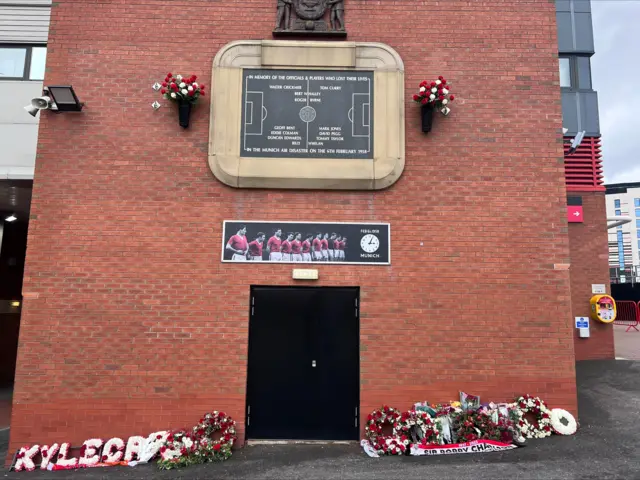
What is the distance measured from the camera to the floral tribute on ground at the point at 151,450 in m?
5.97

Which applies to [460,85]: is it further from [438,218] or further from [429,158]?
[438,218]

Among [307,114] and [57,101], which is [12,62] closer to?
[57,101]

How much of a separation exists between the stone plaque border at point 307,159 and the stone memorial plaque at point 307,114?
102 mm

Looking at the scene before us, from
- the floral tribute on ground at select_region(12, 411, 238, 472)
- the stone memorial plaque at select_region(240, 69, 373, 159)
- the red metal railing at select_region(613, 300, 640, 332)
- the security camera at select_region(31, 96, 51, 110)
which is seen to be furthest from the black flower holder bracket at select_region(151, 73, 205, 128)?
the red metal railing at select_region(613, 300, 640, 332)

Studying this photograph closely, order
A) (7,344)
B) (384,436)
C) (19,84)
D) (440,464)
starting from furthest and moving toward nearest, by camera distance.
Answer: (7,344) → (19,84) → (384,436) → (440,464)

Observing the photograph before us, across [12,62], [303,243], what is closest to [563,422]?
[303,243]

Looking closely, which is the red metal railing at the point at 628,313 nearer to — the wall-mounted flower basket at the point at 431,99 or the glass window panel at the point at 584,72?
the glass window panel at the point at 584,72

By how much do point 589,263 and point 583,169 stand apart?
8.54ft

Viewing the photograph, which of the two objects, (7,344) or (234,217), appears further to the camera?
(7,344)

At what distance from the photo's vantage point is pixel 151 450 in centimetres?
611

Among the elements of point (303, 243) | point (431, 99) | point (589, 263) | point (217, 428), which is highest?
point (431, 99)

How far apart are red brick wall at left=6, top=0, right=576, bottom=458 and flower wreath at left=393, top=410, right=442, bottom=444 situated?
0.84ft

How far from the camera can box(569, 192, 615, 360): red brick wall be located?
36.8ft

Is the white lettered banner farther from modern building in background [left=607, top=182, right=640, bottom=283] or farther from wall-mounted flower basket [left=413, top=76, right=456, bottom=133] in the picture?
modern building in background [left=607, top=182, right=640, bottom=283]
